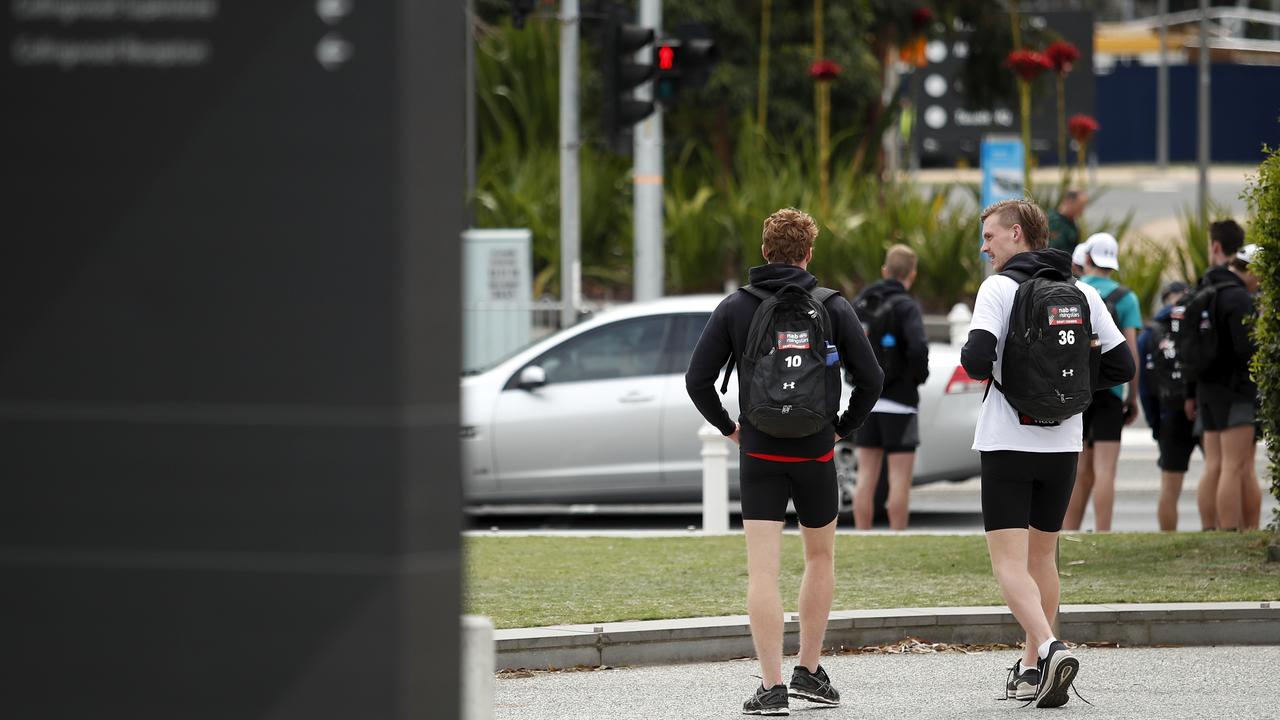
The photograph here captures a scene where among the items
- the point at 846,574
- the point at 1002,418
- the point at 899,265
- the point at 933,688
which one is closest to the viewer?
the point at 1002,418

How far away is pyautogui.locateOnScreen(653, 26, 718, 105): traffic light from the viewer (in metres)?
16.9

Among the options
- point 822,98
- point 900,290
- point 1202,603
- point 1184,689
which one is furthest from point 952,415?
point 822,98

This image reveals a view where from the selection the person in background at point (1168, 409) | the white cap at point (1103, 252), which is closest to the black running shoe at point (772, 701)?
the white cap at point (1103, 252)

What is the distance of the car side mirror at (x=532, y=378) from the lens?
41.1 feet

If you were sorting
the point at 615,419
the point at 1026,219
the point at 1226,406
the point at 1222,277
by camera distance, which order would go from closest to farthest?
the point at 1026,219
the point at 1222,277
the point at 1226,406
the point at 615,419

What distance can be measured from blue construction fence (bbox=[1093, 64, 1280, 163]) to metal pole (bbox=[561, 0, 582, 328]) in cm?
4132

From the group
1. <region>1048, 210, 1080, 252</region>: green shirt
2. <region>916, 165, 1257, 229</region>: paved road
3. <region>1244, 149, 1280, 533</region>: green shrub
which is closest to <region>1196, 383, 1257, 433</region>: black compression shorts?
<region>1244, 149, 1280, 533</region>: green shrub

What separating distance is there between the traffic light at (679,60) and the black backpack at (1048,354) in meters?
10.8

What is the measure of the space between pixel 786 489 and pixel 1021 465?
2.69ft

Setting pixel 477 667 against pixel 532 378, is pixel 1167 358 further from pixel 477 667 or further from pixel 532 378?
pixel 477 667

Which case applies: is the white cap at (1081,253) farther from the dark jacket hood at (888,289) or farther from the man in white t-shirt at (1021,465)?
the man in white t-shirt at (1021,465)

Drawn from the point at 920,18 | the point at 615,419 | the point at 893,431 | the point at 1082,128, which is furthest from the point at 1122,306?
the point at 920,18

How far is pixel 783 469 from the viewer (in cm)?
641

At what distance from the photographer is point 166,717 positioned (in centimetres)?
294
